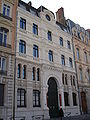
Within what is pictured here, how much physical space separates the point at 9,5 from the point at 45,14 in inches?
267

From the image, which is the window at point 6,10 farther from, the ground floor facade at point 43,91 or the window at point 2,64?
the ground floor facade at point 43,91

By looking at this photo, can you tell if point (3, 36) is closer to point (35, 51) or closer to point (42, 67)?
point (35, 51)

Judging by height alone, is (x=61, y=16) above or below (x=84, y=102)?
above

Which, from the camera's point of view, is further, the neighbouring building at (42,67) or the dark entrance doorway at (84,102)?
the dark entrance doorway at (84,102)

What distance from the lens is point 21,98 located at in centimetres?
1759

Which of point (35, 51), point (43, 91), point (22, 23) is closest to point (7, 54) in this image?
point (35, 51)

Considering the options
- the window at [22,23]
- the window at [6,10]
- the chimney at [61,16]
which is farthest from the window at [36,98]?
the chimney at [61,16]

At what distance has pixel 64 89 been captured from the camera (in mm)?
23406

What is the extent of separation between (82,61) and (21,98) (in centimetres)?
1594

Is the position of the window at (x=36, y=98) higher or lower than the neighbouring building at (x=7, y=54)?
lower

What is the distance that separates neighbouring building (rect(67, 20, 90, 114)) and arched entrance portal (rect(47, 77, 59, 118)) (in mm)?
6116

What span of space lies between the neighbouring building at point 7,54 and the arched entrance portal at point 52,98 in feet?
20.6

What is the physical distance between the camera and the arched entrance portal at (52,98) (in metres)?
20.6

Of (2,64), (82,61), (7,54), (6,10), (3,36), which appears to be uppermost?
(6,10)
